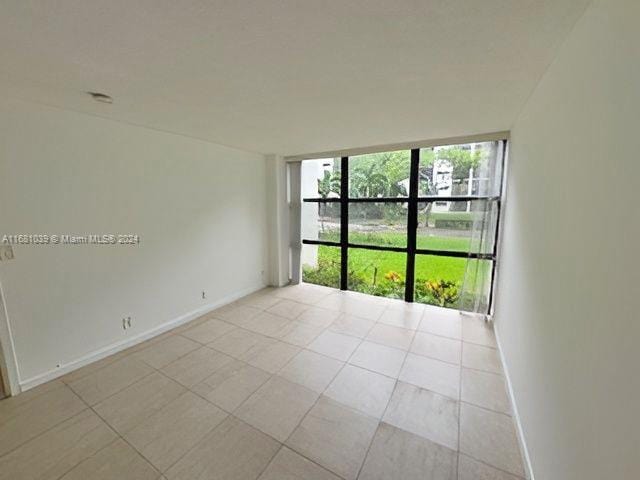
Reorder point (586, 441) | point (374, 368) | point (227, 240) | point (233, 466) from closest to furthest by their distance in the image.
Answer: point (586, 441) → point (233, 466) → point (374, 368) → point (227, 240)

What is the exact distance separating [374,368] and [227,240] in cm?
268

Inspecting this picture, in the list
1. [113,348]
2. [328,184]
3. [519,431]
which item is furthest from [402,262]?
[113,348]

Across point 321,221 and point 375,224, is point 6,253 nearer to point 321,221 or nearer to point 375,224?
point 321,221

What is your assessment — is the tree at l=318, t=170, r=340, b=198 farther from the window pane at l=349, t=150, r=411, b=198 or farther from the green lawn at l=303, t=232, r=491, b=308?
the green lawn at l=303, t=232, r=491, b=308

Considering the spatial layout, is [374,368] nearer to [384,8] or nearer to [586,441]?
[586,441]

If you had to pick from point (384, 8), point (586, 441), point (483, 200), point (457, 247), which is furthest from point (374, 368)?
point (384, 8)

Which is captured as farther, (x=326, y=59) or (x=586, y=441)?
(x=326, y=59)

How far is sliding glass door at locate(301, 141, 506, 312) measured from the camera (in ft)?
11.0

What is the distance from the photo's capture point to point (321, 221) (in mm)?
4656

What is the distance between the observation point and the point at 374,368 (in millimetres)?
2514

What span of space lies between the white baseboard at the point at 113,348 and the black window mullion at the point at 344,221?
6.14 feet

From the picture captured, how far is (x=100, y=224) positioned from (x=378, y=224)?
340 centimetres

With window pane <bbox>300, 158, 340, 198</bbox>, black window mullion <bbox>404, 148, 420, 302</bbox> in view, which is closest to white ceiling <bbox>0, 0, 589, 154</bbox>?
black window mullion <bbox>404, 148, 420, 302</bbox>

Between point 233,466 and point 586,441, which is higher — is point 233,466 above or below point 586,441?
below
